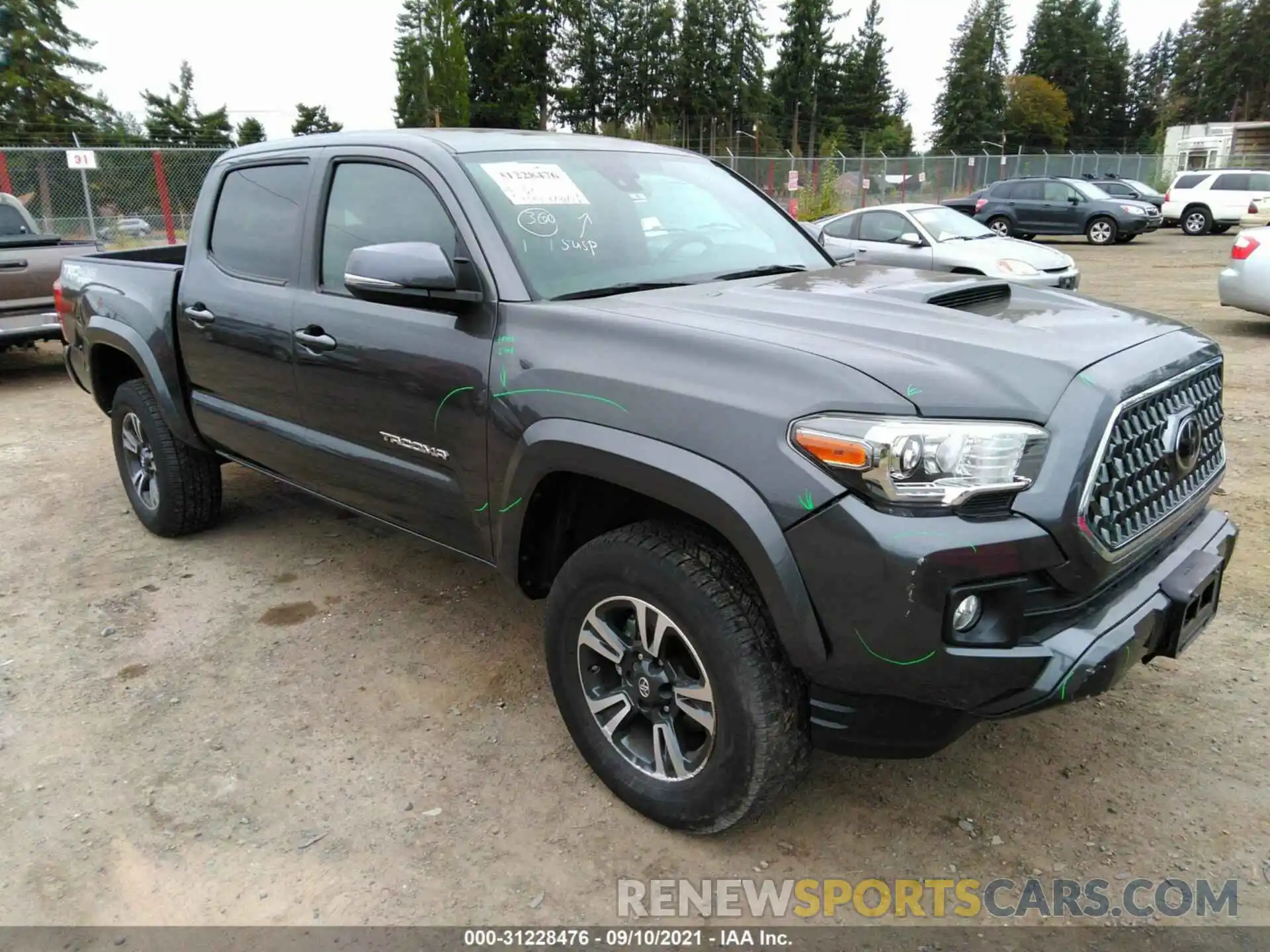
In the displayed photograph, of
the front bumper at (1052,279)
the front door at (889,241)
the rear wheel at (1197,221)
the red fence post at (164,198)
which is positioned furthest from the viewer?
the rear wheel at (1197,221)

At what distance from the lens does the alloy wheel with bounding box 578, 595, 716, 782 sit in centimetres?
242

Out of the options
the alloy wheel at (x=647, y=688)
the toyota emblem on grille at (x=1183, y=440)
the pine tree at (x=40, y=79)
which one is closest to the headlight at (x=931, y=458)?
the toyota emblem on grille at (x=1183, y=440)

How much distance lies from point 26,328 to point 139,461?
454 centimetres

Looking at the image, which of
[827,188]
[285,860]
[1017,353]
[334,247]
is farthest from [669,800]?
[827,188]

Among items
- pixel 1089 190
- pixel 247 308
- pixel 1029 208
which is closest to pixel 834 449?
pixel 247 308

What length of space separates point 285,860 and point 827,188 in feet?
86.3

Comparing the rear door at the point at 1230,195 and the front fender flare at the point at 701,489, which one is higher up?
the rear door at the point at 1230,195

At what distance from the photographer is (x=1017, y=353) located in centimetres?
219

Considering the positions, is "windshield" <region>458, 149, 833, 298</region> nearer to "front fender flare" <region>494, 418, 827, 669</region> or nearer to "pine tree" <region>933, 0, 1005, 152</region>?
"front fender flare" <region>494, 418, 827, 669</region>

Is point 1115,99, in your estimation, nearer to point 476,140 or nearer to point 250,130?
point 250,130

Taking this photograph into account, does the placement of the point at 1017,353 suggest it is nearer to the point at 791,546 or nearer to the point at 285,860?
the point at 791,546

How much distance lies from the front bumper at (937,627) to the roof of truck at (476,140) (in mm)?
1929

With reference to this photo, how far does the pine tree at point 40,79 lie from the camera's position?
44.1m

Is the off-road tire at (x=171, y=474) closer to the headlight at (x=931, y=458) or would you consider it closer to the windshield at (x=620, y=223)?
the windshield at (x=620, y=223)
